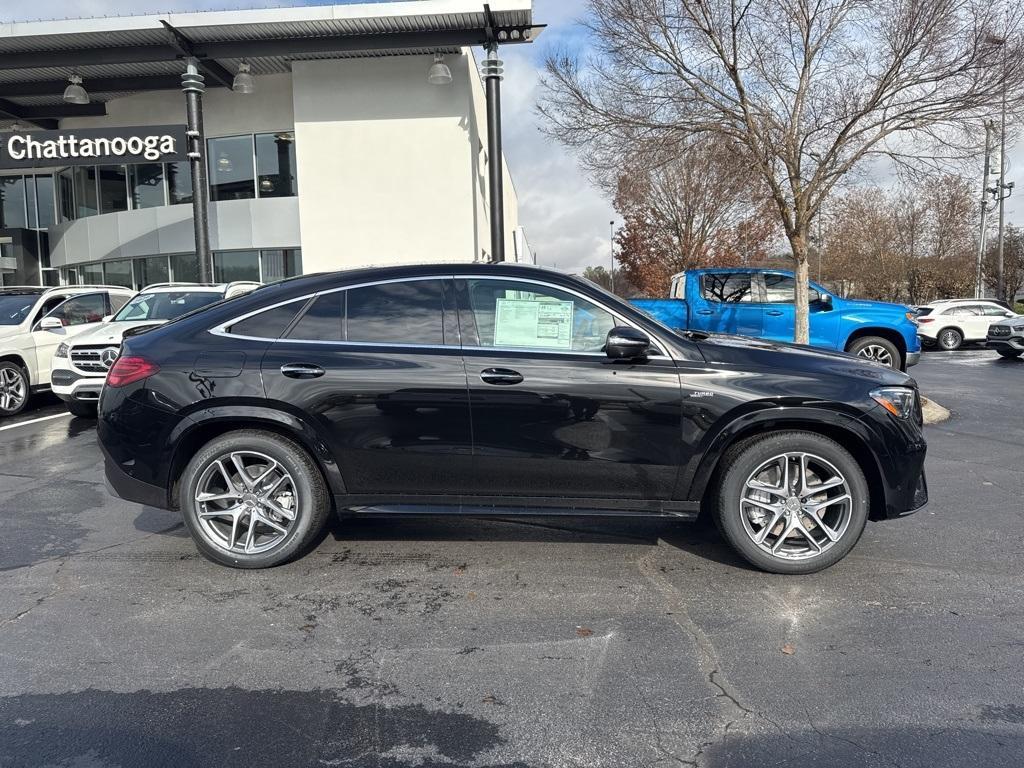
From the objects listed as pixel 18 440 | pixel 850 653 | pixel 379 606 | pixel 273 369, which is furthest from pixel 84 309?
pixel 850 653

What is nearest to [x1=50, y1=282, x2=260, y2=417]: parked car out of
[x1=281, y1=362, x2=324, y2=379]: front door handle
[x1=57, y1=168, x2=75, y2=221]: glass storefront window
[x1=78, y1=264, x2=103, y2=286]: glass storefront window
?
[x1=281, y1=362, x2=324, y2=379]: front door handle

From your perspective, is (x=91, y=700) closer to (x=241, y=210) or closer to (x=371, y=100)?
(x=371, y=100)

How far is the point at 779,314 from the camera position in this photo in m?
12.0

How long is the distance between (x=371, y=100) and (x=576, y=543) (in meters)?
16.9

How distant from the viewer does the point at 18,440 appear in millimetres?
8523

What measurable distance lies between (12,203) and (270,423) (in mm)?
27954

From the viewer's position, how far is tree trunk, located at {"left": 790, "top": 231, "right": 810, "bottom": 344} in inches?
405

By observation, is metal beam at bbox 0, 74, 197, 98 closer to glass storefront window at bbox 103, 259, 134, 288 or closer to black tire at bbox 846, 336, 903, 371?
glass storefront window at bbox 103, 259, 134, 288

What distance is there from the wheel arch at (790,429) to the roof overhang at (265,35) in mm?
15004

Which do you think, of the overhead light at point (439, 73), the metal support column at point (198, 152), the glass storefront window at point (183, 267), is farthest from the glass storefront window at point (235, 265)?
the overhead light at point (439, 73)

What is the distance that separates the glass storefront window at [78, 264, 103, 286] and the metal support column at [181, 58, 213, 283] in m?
7.46

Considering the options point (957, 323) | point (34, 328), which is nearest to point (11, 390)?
point (34, 328)

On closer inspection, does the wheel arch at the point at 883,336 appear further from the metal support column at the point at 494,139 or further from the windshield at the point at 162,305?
the windshield at the point at 162,305

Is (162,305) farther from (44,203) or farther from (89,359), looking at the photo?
(44,203)
